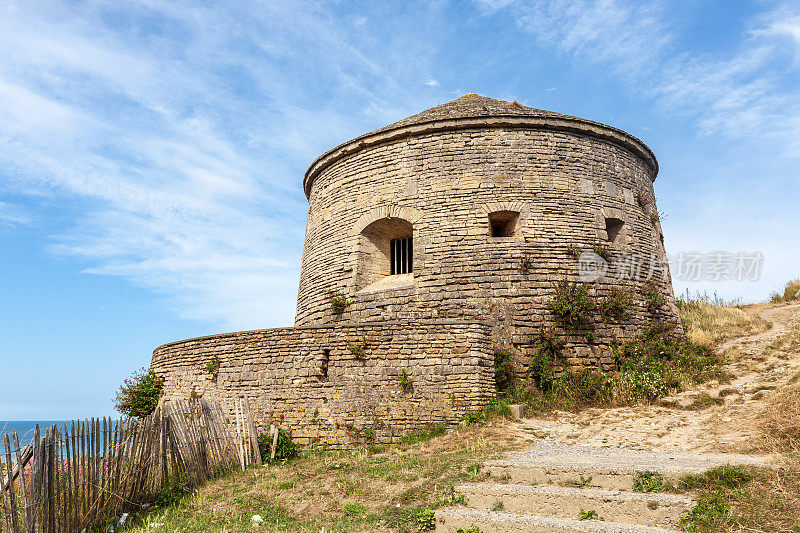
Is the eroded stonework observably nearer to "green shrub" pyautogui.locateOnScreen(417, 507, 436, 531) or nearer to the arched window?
the arched window

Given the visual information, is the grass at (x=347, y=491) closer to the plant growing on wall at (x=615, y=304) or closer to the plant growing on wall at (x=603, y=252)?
the plant growing on wall at (x=615, y=304)

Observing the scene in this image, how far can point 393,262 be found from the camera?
1220 cm

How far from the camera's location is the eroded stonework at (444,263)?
885 cm

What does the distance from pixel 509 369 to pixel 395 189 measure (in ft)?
Result: 15.3

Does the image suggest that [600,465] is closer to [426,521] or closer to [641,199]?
[426,521]

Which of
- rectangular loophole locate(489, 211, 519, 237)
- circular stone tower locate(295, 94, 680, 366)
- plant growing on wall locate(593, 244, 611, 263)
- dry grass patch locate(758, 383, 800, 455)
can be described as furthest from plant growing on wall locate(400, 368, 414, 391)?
plant growing on wall locate(593, 244, 611, 263)

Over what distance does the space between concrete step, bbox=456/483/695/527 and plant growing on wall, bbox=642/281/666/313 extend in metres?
7.48

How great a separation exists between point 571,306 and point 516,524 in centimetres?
641

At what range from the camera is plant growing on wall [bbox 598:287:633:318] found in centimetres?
1061

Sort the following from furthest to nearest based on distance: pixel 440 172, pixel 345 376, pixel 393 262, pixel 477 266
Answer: pixel 393 262
pixel 440 172
pixel 477 266
pixel 345 376

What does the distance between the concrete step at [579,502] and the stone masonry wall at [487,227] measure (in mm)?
5153

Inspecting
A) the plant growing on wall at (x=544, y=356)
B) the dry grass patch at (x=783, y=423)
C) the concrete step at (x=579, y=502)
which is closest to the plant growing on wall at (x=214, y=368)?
the plant growing on wall at (x=544, y=356)

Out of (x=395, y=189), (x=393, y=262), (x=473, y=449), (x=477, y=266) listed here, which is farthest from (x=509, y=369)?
(x=395, y=189)

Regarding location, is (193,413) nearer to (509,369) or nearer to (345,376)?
(345,376)
